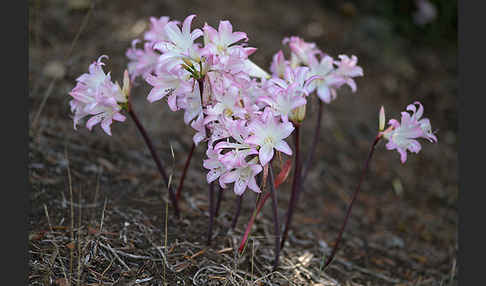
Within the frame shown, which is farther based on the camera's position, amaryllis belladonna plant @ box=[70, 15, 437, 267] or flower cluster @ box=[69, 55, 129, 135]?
flower cluster @ box=[69, 55, 129, 135]

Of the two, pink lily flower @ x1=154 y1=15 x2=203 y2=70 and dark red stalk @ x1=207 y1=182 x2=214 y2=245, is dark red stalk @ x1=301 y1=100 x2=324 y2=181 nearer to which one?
dark red stalk @ x1=207 y1=182 x2=214 y2=245

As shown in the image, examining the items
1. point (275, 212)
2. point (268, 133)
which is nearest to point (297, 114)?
point (268, 133)

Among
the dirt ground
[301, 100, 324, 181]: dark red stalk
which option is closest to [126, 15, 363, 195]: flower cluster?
the dirt ground

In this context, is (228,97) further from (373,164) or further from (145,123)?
(373,164)

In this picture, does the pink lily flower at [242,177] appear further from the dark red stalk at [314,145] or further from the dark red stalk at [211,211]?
the dark red stalk at [314,145]

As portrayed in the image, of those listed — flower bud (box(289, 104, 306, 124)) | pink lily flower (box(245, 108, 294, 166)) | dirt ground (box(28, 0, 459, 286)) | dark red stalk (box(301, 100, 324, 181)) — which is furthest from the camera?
dark red stalk (box(301, 100, 324, 181))
